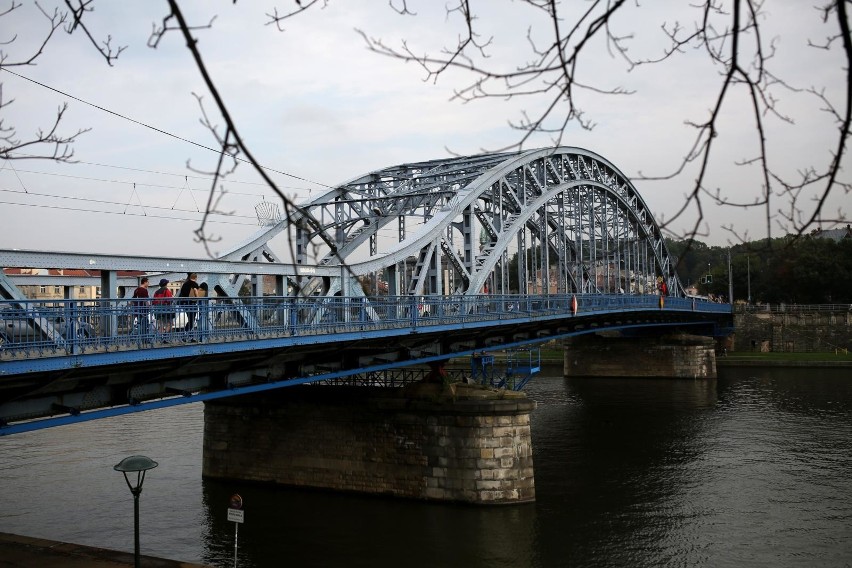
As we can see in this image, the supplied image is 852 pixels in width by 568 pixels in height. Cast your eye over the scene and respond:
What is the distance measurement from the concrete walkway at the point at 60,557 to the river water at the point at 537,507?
3.64m

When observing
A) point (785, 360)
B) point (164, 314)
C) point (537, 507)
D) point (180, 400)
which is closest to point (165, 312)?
point (164, 314)

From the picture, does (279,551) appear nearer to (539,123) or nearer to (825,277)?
(539,123)

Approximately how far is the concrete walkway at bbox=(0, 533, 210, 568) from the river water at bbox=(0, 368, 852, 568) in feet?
11.9

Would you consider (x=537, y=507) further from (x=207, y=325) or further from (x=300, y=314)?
(x=207, y=325)

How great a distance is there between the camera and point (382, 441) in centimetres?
2236

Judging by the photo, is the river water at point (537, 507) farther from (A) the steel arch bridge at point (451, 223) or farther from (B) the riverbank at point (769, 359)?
(B) the riverbank at point (769, 359)

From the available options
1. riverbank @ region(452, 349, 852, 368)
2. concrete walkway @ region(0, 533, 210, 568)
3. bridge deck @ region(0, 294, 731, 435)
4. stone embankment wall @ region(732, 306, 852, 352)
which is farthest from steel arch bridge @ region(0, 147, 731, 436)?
stone embankment wall @ region(732, 306, 852, 352)

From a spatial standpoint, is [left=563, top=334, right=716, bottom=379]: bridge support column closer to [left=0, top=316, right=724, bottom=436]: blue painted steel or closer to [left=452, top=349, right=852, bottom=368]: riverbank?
[left=452, top=349, right=852, bottom=368]: riverbank

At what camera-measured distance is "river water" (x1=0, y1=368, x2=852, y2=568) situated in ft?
58.0

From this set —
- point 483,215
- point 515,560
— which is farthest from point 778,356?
point 515,560

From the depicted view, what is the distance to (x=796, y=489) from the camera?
73.4ft

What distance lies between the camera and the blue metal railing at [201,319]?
1159 centimetres

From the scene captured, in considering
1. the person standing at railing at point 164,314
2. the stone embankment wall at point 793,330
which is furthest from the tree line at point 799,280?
the person standing at railing at point 164,314

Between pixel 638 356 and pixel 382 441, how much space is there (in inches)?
1456
